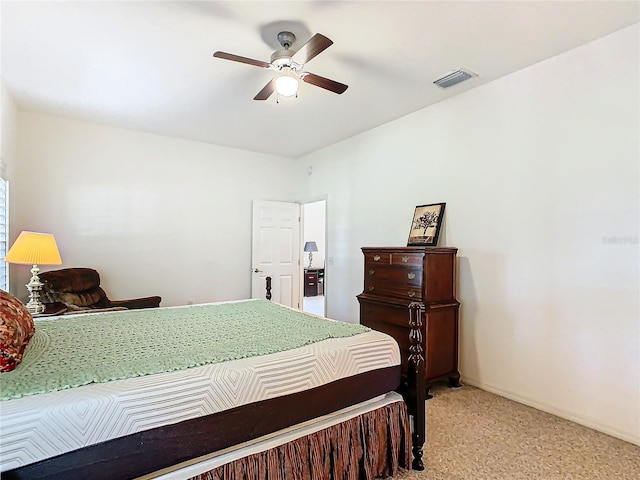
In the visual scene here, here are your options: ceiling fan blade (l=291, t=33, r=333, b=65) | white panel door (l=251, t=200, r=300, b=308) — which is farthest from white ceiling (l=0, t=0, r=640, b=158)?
white panel door (l=251, t=200, r=300, b=308)

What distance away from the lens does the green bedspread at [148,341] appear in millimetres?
1372

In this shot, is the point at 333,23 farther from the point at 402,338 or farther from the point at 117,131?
the point at 117,131

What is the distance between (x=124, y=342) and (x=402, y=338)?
2.20m

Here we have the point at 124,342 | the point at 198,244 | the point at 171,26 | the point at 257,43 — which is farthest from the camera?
the point at 198,244

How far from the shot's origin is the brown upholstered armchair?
11.6ft

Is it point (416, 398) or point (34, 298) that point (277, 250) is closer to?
point (34, 298)

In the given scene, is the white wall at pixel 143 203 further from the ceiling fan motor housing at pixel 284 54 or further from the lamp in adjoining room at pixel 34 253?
the ceiling fan motor housing at pixel 284 54

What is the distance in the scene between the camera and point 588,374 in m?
2.55

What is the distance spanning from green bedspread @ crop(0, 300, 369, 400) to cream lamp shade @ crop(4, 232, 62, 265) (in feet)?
2.85

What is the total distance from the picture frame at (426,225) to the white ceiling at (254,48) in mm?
1054

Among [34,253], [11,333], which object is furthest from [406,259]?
[34,253]

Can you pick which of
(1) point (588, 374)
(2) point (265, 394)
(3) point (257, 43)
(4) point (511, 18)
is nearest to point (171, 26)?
(3) point (257, 43)

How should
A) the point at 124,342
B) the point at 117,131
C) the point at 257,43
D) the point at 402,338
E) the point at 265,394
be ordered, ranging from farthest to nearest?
the point at 117,131 < the point at 402,338 < the point at 257,43 < the point at 124,342 < the point at 265,394

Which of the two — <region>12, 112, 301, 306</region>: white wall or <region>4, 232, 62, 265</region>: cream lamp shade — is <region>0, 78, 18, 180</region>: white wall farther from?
<region>4, 232, 62, 265</region>: cream lamp shade
